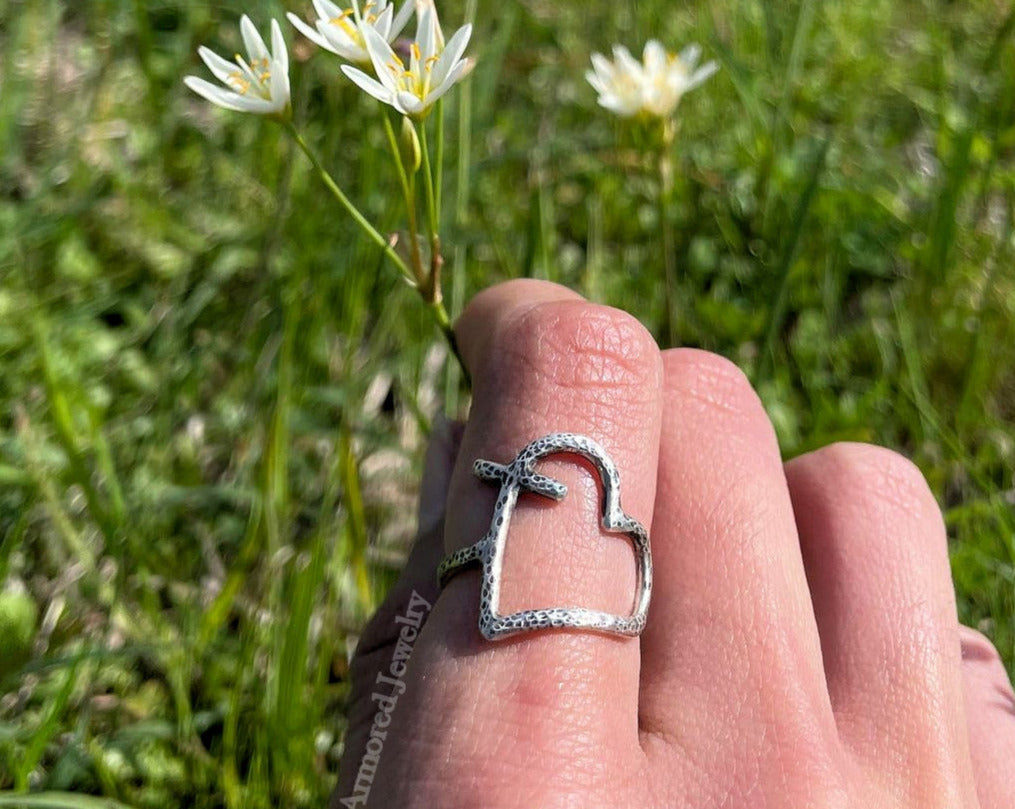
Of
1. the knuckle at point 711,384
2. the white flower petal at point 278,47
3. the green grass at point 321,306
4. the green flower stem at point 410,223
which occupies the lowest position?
the green grass at point 321,306

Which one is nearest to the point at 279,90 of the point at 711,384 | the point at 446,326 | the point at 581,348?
the point at 446,326

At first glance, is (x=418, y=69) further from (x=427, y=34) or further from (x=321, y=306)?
(x=321, y=306)

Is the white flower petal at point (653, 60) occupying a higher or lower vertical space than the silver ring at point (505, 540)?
higher

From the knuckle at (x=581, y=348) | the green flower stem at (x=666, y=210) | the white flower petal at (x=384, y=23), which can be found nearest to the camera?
the white flower petal at (x=384, y=23)

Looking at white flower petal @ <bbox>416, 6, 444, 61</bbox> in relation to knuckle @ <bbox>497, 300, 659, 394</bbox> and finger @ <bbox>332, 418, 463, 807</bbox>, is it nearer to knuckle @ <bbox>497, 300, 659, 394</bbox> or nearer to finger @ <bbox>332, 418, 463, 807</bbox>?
knuckle @ <bbox>497, 300, 659, 394</bbox>

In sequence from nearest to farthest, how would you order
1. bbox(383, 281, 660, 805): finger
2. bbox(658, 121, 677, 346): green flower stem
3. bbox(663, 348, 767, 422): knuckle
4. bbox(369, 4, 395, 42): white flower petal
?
bbox(383, 281, 660, 805): finger → bbox(369, 4, 395, 42): white flower petal → bbox(663, 348, 767, 422): knuckle → bbox(658, 121, 677, 346): green flower stem

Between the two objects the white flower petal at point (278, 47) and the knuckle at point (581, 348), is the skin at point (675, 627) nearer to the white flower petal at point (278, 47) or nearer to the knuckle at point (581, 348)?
the knuckle at point (581, 348)

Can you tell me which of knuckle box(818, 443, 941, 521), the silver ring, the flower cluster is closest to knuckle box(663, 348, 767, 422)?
knuckle box(818, 443, 941, 521)

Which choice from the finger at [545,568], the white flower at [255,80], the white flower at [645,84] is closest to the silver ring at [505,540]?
the finger at [545,568]

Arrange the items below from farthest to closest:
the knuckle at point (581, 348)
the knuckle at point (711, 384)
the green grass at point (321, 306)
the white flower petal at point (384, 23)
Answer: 1. the green grass at point (321, 306)
2. the knuckle at point (711, 384)
3. the knuckle at point (581, 348)
4. the white flower petal at point (384, 23)
